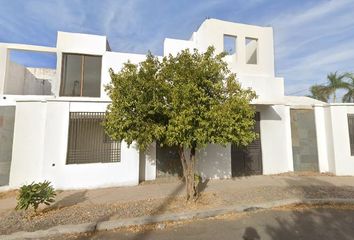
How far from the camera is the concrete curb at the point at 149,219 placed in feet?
16.1

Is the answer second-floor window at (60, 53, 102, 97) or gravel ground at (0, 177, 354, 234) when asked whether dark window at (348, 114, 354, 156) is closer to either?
gravel ground at (0, 177, 354, 234)

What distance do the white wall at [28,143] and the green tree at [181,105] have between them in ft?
14.0

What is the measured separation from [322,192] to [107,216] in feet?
22.5

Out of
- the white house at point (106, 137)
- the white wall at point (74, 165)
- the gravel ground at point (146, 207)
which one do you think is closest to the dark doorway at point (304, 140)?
the white house at point (106, 137)

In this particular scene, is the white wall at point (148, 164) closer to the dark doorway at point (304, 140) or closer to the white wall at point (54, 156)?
the white wall at point (54, 156)

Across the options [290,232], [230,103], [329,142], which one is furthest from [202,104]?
[329,142]

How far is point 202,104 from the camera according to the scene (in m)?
6.23

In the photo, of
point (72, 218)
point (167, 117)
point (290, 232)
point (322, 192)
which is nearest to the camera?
point (290, 232)

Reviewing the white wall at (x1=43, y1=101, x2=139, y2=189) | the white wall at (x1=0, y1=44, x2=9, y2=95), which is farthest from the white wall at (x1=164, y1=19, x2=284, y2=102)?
the white wall at (x1=0, y1=44, x2=9, y2=95)

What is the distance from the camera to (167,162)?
1059 centimetres

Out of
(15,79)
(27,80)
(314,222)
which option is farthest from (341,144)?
(27,80)

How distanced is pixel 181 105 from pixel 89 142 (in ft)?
16.6

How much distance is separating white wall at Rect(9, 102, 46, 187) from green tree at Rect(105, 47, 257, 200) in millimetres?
4262

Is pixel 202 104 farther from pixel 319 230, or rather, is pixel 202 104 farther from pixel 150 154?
pixel 150 154
